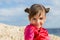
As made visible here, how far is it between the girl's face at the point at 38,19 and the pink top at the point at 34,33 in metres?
0.08

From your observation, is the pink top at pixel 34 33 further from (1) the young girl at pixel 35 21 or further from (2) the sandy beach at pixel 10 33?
(2) the sandy beach at pixel 10 33

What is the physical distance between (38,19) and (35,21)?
6 centimetres

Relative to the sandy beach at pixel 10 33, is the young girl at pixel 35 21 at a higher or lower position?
higher

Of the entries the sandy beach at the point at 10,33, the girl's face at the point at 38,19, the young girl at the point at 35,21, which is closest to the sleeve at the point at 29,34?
the young girl at the point at 35,21

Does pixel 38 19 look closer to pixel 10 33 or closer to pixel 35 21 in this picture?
pixel 35 21

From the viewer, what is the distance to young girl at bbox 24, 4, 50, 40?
3962mm

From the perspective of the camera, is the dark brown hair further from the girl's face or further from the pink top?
the pink top

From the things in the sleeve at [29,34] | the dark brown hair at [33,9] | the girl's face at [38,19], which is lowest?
the sleeve at [29,34]

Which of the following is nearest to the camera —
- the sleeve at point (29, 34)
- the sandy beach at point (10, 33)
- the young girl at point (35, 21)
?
the sleeve at point (29, 34)

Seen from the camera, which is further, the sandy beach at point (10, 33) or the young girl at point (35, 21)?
the sandy beach at point (10, 33)

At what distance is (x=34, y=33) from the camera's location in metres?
4.07

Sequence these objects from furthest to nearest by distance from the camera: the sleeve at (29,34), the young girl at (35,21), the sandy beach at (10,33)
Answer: the sandy beach at (10,33), the young girl at (35,21), the sleeve at (29,34)

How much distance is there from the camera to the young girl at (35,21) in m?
3.96

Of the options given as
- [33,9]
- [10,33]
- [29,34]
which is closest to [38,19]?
[33,9]
